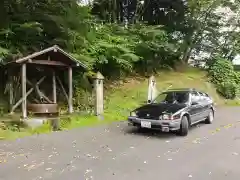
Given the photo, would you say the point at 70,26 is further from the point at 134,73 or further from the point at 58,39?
the point at 134,73

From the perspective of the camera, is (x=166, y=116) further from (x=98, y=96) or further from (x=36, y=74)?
(x=36, y=74)

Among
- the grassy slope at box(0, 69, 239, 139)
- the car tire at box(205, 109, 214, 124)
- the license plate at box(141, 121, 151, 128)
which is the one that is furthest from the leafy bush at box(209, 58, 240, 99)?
the license plate at box(141, 121, 151, 128)

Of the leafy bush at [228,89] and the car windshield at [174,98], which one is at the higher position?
the car windshield at [174,98]

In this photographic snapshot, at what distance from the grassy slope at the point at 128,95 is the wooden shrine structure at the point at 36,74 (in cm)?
110

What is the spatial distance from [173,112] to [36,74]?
6.88 m

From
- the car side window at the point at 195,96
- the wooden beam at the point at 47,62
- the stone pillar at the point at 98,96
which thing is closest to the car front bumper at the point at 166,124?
the car side window at the point at 195,96

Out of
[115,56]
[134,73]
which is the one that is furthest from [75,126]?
[134,73]

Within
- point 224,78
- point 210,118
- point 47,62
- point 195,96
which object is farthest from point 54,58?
point 224,78

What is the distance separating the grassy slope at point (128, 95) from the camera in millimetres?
9789

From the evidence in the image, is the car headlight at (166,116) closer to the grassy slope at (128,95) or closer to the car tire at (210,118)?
the grassy slope at (128,95)

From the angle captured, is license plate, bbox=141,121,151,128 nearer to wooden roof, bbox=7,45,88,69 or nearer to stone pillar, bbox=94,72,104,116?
stone pillar, bbox=94,72,104,116

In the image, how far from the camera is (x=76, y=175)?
15.8 feet

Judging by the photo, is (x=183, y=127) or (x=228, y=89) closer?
(x=183, y=127)

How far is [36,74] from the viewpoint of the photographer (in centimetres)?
1210
